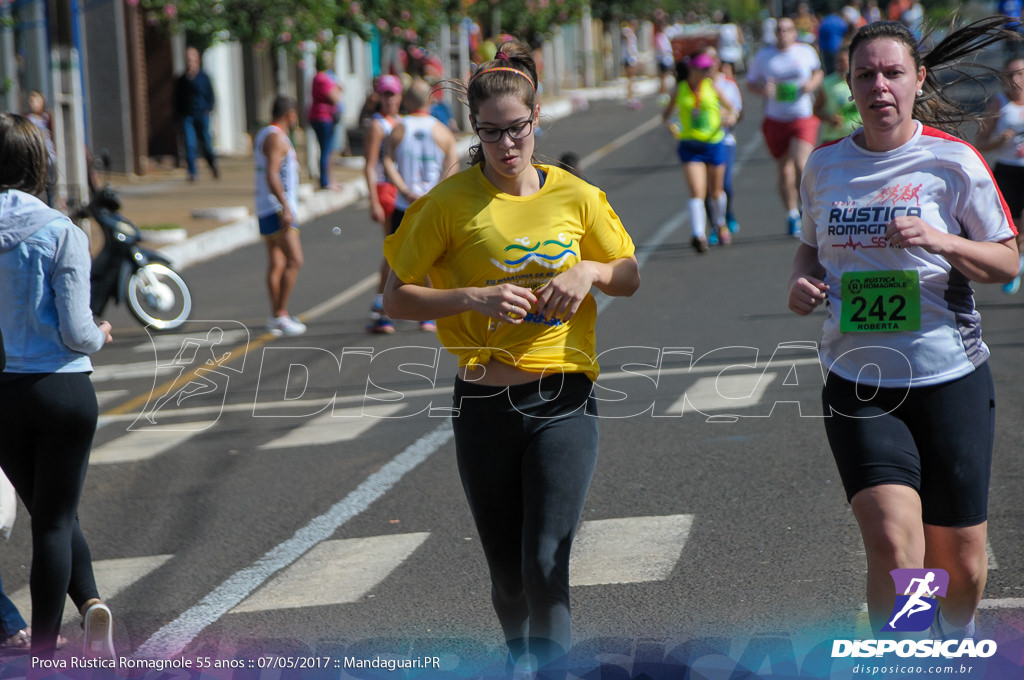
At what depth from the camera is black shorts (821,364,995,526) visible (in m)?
3.79

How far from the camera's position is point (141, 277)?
1209cm

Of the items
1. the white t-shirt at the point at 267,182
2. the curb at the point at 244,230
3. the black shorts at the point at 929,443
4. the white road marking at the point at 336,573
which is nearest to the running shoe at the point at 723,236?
the curb at the point at 244,230

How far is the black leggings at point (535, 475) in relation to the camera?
155 inches

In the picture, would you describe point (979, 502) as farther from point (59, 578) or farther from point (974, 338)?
point (59, 578)

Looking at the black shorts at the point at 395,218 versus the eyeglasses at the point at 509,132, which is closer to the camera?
the eyeglasses at the point at 509,132

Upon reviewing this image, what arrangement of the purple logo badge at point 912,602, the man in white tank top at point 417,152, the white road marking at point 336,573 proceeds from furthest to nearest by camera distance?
the man in white tank top at point 417,152 → the white road marking at point 336,573 → the purple logo badge at point 912,602

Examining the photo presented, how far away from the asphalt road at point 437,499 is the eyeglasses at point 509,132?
1.76 m

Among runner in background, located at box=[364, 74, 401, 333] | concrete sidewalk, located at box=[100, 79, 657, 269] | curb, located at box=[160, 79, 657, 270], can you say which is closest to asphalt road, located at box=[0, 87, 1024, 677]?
runner in background, located at box=[364, 74, 401, 333]

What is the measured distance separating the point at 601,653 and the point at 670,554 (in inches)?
42.5

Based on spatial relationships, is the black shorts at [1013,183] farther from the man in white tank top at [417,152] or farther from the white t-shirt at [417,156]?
the white t-shirt at [417,156]

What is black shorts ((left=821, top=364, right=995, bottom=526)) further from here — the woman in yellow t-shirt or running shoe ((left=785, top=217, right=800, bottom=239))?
running shoe ((left=785, top=217, right=800, bottom=239))

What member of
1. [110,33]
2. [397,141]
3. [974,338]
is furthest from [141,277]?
[110,33]

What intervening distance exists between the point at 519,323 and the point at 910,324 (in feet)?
3.49

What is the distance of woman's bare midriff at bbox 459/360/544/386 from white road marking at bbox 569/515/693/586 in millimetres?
1631
